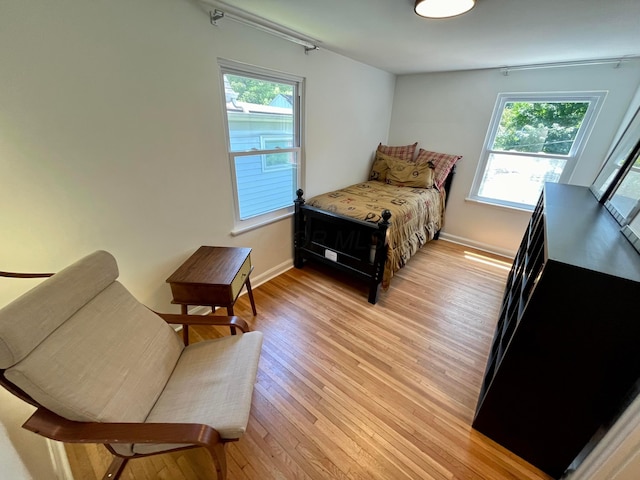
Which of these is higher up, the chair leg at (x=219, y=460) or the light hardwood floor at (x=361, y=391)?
the chair leg at (x=219, y=460)

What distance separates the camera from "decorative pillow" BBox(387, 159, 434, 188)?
3.23 meters

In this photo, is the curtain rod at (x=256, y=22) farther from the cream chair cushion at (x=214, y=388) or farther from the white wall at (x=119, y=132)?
the cream chair cushion at (x=214, y=388)

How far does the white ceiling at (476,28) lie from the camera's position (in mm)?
1426

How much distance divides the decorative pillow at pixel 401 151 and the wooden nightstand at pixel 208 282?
9.24 feet

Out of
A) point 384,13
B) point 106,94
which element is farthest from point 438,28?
point 106,94

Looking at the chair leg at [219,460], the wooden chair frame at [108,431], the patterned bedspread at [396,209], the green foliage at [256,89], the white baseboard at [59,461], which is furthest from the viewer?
the patterned bedspread at [396,209]

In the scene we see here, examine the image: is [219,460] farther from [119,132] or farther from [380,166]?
[380,166]

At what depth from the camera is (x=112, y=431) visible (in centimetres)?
86

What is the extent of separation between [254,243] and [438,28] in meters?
2.20

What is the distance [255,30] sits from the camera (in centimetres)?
186

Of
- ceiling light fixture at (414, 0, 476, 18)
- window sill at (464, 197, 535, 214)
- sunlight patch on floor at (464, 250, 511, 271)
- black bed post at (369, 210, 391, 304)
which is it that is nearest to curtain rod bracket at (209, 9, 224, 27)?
ceiling light fixture at (414, 0, 476, 18)

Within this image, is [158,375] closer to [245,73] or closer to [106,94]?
[106,94]

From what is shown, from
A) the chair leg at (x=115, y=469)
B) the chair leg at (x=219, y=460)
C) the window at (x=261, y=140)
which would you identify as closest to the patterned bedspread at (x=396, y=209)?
the window at (x=261, y=140)

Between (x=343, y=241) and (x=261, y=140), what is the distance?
1.19 metres
